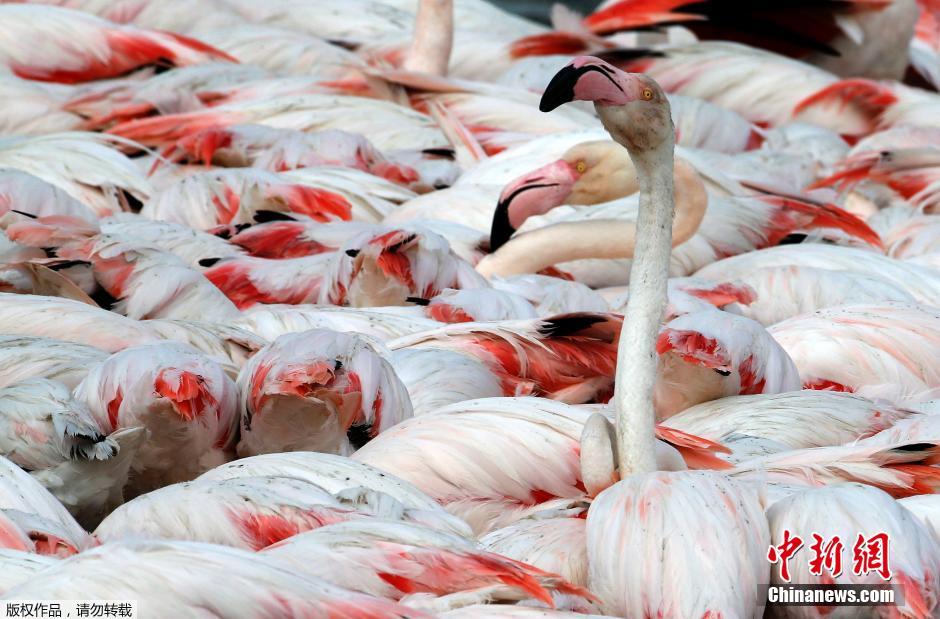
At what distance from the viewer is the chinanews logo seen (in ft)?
9.20

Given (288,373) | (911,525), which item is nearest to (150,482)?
(288,373)

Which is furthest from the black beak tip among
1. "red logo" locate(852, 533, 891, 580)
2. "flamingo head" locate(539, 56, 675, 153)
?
"red logo" locate(852, 533, 891, 580)

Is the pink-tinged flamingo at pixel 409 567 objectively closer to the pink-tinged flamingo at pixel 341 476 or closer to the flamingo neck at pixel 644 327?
the pink-tinged flamingo at pixel 341 476

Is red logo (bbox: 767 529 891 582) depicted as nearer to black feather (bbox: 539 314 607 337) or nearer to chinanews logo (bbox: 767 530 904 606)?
chinanews logo (bbox: 767 530 904 606)

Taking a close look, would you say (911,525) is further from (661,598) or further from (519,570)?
(519,570)

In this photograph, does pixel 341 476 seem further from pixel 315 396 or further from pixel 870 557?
pixel 870 557

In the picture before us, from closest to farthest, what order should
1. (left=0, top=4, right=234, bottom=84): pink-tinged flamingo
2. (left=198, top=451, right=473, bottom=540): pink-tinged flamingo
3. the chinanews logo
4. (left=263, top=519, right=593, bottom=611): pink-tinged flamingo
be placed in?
(left=263, top=519, right=593, bottom=611): pink-tinged flamingo → the chinanews logo → (left=198, top=451, right=473, bottom=540): pink-tinged flamingo → (left=0, top=4, right=234, bottom=84): pink-tinged flamingo

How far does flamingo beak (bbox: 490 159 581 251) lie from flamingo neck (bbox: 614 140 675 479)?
5.97ft

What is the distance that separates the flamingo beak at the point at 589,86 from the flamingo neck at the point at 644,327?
183mm

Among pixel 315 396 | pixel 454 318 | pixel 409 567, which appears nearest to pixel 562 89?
pixel 409 567

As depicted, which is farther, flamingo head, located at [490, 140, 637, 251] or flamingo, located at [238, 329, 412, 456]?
flamingo head, located at [490, 140, 637, 251]

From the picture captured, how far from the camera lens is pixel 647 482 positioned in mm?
3004

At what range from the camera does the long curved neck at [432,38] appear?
724cm

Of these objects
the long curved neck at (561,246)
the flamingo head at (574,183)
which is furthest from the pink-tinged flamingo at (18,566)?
the long curved neck at (561,246)
